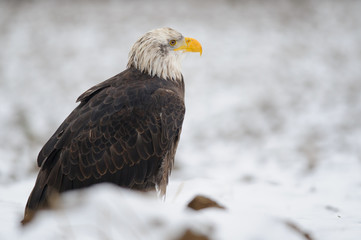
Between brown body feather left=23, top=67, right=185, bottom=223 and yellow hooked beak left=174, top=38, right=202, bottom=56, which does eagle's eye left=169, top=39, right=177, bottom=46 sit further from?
brown body feather left=23, top=67, right=185, bottom=223

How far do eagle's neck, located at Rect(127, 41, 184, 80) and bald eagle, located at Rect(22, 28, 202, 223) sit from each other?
1.05ft

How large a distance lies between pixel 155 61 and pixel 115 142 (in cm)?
115

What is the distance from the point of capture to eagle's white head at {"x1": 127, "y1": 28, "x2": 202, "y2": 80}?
165 inches

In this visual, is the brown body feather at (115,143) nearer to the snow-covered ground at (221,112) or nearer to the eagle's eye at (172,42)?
the snow-covered ground at (221,112)

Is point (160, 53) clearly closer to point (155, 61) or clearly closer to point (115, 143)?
point (155, 61)

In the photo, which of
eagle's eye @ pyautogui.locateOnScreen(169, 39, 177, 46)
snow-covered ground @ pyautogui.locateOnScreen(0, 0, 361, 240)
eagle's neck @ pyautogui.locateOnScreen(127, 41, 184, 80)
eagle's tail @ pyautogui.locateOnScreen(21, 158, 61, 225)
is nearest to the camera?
snow-covered ground @ pyautogui.locateOnScreen(0, 0, 361, 240)

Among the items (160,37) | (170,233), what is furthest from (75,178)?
(160,37)

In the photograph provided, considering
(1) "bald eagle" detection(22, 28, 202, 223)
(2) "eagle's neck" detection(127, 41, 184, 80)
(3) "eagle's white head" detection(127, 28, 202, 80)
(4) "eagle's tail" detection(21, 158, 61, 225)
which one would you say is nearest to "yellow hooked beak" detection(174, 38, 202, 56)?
(3) "eagle's white head" detection(127, 28, 202, 80)

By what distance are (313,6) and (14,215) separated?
14630 millimetres

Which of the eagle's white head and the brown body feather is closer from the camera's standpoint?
the brown body feather

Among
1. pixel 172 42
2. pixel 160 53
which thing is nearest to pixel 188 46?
pixel 172 42

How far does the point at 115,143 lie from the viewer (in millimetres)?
3500

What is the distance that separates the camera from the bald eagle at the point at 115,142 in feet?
11.2

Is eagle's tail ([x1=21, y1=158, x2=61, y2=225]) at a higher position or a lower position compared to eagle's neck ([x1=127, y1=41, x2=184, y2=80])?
lower
